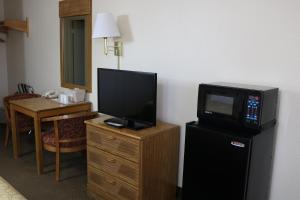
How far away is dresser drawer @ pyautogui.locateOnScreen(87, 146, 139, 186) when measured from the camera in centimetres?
224

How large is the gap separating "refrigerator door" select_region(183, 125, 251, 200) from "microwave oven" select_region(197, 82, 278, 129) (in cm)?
12

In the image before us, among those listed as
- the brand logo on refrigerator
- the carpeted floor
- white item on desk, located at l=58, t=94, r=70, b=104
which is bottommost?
the carpeted floor

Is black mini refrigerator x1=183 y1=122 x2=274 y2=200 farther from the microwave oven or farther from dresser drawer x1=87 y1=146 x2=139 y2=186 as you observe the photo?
dresser drawer x1=87 y1=146 x2=139 y2=186

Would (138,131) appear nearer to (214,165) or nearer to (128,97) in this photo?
(128,97)

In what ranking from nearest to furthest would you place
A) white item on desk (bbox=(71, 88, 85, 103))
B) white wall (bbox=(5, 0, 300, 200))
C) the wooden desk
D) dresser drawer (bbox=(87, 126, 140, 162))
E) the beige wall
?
white wall (bbox=(5, 0, 300, 200)) → dresser drawer (bbox=(87, 126, 140, 162)) → the wooden desk → white item on desk (bbox=(71, 88, 85, 103)) → the beige wall

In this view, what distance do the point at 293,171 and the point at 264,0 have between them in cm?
120

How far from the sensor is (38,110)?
9.98ft

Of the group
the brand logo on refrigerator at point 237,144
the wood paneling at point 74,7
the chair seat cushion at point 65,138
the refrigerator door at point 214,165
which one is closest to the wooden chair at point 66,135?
the chair seat cushion at point 65,138

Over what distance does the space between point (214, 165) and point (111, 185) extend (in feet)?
3.25

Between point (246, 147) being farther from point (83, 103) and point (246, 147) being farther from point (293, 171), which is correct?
point (83, 103)

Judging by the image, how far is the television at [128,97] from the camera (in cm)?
230

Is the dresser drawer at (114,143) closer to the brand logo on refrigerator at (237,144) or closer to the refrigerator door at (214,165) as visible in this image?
the refrigerator door at (214,165)

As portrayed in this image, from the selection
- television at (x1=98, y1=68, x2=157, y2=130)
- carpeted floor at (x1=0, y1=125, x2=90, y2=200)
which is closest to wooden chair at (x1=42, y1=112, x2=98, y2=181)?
carpeted floor at (x1=0, y1=125, x2=90, y2=200)

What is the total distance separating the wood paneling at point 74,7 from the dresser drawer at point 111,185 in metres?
1.80
